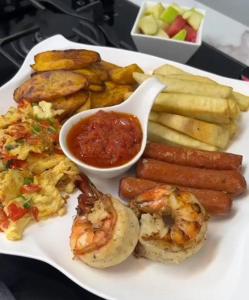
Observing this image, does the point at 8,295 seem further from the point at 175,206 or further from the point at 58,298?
the point at 175,206

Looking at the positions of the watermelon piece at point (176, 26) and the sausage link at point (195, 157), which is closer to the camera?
the sausage link at point (195, 157)

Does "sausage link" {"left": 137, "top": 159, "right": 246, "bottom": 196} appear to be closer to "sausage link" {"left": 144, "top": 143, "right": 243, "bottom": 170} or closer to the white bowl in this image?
"sausage link" {"left": 144, "top": 143, "right": 243, "bottom": 170}

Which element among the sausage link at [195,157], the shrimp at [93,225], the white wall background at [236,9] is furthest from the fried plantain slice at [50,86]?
the white wall background at [236,9]

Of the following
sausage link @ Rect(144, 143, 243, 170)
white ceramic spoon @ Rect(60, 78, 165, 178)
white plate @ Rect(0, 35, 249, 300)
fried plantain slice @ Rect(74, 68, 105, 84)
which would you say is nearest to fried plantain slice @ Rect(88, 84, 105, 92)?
fried plantain slice @ Rect(74, 68, 105, 84)

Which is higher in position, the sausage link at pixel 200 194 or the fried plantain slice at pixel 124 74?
the fried plantain slice at pixel 124 74

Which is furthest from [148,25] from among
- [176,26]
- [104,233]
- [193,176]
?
[104,233]

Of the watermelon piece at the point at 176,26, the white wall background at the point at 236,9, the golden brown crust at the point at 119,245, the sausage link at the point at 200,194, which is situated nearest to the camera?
the golden brown crust at the point at 119,245

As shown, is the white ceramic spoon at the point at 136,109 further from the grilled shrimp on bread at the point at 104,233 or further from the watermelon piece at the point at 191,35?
the watermelon piece at the point at 191,35
